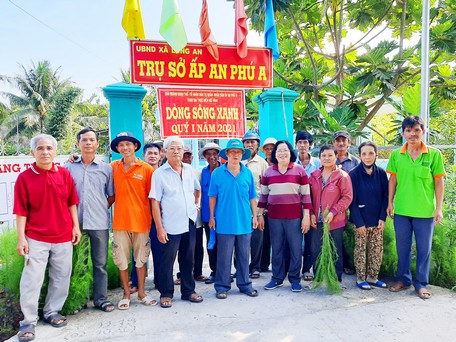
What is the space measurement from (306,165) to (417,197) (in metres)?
1.34

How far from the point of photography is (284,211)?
12.3 feet

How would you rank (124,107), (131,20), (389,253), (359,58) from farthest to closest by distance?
(359,58) → (131,20) → (124,107) → (389,253)

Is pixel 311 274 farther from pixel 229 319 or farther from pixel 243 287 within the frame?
pixel 229 319

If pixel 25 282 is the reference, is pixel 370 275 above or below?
below

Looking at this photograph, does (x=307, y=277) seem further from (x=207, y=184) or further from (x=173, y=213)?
(x=173, y=213)

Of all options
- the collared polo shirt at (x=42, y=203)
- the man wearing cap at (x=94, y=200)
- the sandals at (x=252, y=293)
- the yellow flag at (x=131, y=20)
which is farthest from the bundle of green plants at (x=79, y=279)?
the yellow flag at (x=131, y=20)

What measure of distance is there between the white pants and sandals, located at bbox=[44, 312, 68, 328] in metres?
0.03

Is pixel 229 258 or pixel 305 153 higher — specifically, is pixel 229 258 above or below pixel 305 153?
below

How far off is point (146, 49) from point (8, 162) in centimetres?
356

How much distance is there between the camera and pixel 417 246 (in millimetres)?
3658

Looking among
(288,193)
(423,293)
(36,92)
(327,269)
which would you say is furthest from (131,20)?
(36,92)

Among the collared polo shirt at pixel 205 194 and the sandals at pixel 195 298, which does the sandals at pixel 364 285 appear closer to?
the sandals at pixel 195 298

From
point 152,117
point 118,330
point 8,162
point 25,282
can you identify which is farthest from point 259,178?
point 152,117

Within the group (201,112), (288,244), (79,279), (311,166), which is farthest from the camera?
(201,112)
